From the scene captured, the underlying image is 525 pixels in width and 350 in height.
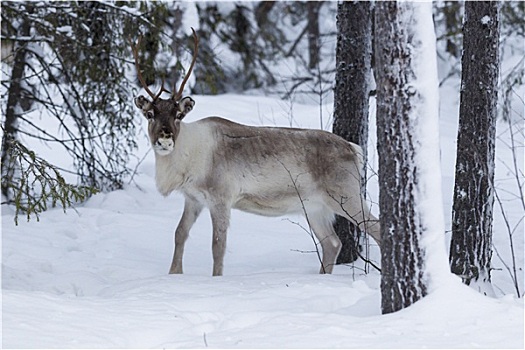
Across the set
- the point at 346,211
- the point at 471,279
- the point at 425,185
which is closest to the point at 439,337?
the point at 425,185

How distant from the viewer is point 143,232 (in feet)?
31.8

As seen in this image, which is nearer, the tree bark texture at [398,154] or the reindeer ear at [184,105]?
the tree bark texture at [398,154]

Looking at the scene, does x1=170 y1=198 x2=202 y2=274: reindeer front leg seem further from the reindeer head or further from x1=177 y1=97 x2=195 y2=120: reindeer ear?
x1=177 y1=97 x2=195 y2=120: reindeer ear

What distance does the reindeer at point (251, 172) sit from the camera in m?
7.64

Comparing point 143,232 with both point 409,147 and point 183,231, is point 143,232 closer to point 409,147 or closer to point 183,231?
point 183,231

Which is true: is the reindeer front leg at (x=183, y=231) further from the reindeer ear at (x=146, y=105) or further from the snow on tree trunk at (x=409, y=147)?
the snow on tree trunk at (x=409, y=147)

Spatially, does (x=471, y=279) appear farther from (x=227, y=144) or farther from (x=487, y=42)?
(x=227, y=144)

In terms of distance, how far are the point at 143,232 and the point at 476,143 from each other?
4460 millimetres

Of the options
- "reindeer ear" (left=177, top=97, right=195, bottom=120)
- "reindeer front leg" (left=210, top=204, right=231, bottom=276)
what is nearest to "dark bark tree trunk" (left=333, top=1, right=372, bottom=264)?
"reindeer front leg" (left=210, top=204, right=231, bottom=276)

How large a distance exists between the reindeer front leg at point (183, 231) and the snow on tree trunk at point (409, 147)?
307 cm

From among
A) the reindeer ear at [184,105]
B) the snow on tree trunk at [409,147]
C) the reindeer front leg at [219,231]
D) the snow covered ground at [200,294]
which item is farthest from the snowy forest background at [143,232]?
the reindeer ear at [184,105]

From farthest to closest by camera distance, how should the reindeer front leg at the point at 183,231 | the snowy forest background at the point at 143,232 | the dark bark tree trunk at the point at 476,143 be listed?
1. the reindeer front leg at the point at 183,231
2. the dark bark tree trunk at the point at 476,143
3. the snowy forest background at the point at 143,232

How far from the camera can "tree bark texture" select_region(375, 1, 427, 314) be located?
494 centimetres

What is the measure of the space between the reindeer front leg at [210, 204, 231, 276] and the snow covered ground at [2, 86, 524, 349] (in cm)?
23
